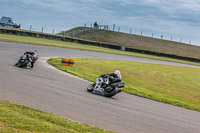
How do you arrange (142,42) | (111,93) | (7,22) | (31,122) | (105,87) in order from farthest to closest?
(142,42), (7,22), (105,87), (111,93), (31,122)

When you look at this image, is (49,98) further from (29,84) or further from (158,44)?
(158,44)

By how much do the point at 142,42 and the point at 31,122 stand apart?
3096 inches

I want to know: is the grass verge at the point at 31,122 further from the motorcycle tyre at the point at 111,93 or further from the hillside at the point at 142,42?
the hillside at the point at 142,42

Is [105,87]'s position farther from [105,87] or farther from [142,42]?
[142,42]

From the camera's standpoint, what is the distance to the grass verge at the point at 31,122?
6.16 meters

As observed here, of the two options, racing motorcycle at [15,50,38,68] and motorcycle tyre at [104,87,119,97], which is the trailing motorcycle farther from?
racing motorcycle at [15,50,38,68]

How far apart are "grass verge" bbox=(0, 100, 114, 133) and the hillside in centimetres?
6792

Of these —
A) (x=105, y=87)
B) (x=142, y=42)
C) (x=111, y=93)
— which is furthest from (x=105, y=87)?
(x=142, y=42)

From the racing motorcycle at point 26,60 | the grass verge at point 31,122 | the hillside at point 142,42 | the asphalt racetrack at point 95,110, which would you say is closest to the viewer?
the grass verge at point 31,122

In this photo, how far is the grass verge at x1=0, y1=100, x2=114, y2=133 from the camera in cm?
616

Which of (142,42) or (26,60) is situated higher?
(142,42)

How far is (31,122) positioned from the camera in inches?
261

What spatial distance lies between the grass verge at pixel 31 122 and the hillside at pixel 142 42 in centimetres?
6792

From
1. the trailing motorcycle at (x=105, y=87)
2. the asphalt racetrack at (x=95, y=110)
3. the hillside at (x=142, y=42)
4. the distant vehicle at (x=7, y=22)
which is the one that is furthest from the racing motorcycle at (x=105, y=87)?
the hillside at (x=142, y=42)
